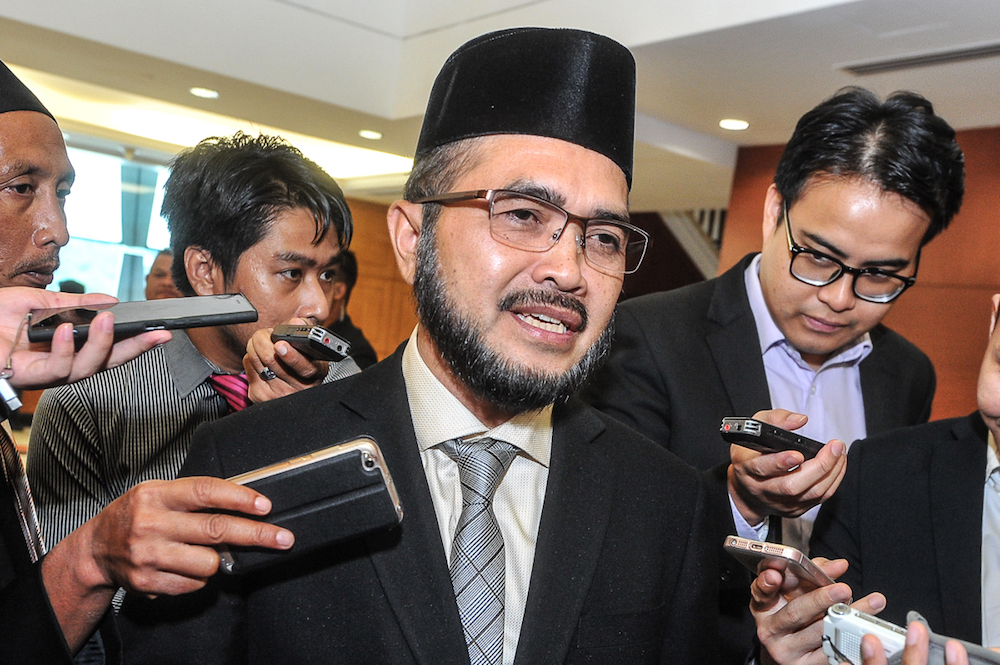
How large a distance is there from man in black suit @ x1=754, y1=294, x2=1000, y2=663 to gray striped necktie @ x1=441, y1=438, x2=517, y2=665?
0.95 m

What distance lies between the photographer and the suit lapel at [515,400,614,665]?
1425 millimetres

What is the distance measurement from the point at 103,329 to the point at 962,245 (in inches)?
237

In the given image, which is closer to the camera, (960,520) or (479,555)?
(479,555)

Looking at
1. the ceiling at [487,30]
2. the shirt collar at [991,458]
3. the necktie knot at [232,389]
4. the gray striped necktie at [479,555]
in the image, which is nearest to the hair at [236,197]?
the necktie knot at [232,389]

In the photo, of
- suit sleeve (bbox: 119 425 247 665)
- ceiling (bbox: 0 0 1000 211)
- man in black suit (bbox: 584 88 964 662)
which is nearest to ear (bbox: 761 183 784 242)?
man in black suit (bbox: 584 88 964 662)

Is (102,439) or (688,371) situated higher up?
(688,371)

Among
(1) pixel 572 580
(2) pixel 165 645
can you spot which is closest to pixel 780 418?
(1) pixel 572 580

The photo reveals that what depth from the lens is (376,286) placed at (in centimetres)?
1204

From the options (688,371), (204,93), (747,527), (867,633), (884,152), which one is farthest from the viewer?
(204,93)

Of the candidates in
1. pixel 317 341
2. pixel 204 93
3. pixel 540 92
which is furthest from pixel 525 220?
pixel 204 93

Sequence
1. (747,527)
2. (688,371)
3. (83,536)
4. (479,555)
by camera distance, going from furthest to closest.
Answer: (688,371), (747,527), (479,555), (83,536)

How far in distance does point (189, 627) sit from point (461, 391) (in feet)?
1.90

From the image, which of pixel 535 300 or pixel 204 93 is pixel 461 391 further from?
pixel 204 93

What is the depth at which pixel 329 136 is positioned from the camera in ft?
26.2
